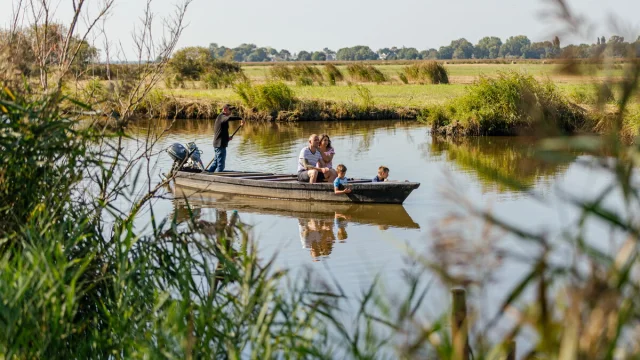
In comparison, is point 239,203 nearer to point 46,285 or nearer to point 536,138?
point 46,285

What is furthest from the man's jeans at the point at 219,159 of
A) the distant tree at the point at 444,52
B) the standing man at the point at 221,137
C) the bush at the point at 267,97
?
the distant tree at the point at 444,52

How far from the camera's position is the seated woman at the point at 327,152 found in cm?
1473

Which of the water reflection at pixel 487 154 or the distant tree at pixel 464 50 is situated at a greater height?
the distant tree at pixel 464 50

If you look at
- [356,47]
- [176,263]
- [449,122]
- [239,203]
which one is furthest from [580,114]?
[356,47]

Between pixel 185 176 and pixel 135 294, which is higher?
pixel 135 294

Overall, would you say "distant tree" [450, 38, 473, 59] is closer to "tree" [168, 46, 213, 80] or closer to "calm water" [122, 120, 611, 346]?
"tree" [168, 46, 213, 80]

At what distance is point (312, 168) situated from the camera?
15266 mm

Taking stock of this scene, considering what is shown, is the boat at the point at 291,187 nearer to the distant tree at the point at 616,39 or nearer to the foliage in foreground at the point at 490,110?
the foliage in foreground at the point at 490,110

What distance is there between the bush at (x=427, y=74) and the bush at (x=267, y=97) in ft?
42.5

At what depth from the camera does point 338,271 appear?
34.6 feet

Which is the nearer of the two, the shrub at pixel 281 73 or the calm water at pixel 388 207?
the calm water at pixel 388 207

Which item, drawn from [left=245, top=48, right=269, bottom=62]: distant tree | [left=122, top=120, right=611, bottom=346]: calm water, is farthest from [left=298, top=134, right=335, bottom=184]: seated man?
[left=245, top=48, right=269, bottom=62]: distant tree

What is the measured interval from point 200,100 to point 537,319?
33.5 metres

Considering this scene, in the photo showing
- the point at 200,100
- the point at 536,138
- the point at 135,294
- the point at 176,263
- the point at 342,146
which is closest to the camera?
the point at 536,138
